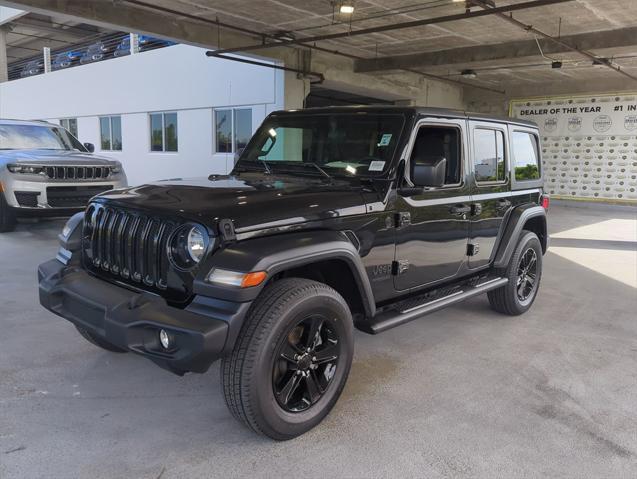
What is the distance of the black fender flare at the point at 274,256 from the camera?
247cm

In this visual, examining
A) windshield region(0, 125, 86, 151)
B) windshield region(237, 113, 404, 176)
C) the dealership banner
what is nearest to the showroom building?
windshield region(0, 125, 86, 151)

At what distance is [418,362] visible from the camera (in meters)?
3.93

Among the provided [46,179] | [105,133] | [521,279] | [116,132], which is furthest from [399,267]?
[105,133]

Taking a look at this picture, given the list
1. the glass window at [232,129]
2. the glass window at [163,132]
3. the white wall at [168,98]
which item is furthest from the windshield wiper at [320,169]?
the glass window at [163,132]

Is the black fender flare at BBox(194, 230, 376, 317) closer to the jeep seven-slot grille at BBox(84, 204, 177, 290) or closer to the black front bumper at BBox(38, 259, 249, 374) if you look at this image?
the black front bumper at BBox(38, 259, 249, 374)

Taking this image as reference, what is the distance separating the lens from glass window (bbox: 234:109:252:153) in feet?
44.1

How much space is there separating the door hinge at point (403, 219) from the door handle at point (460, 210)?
21.9 inches

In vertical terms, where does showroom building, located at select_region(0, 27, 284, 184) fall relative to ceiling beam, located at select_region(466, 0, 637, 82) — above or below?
below

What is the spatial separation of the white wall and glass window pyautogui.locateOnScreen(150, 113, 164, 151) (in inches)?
6.8

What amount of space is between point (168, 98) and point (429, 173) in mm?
13777

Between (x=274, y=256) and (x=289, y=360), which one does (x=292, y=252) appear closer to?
(x=274, y=256)

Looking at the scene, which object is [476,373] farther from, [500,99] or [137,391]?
[500,99]

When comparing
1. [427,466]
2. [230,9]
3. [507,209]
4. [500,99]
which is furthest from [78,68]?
[427,466]

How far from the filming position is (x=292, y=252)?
2654 mm
